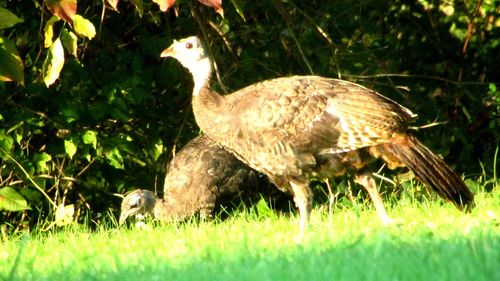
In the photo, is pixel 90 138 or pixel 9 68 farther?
pixel 90 138

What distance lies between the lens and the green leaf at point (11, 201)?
339 inches

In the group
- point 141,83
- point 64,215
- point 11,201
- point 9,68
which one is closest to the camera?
point 9,68

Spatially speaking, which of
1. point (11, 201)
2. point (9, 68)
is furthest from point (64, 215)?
point (9, 68)

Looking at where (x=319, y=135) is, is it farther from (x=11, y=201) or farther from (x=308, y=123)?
(x=11, y=201)

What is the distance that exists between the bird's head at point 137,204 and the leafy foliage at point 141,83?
0.31 m

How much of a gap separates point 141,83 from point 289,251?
4503 millimetres

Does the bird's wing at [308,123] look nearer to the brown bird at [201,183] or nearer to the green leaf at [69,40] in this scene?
the green leaf at [69,40]

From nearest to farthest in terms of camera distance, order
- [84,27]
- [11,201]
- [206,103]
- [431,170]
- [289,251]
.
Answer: [289,251] → [84,27] → [431,170] → [11,201] → [206,103]

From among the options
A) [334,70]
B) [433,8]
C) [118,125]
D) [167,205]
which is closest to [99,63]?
[118,125]

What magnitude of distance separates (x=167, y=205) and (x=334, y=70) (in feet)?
6.70

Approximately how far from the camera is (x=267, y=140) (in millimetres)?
8375

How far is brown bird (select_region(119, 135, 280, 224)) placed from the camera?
420 inches

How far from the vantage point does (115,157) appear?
412 inches

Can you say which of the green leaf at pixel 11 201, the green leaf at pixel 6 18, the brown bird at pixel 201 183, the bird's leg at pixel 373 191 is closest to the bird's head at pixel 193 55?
the brown bird at pixel 201 183
